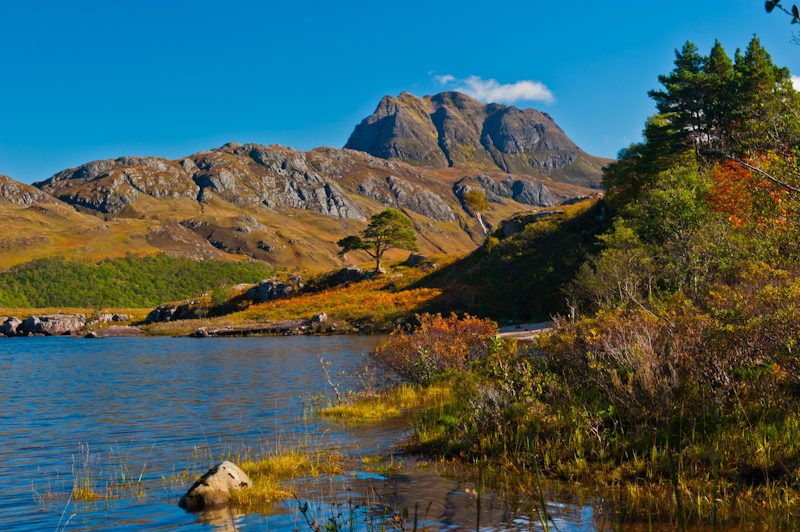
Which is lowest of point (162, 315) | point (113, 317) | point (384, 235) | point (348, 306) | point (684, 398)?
point (684, 398)

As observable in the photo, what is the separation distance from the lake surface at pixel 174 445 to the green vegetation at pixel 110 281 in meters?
114

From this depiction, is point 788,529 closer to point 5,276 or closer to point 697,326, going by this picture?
point 697,326

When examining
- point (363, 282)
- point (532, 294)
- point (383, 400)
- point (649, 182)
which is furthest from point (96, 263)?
point (383, 400)

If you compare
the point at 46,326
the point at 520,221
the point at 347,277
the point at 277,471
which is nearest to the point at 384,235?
the point at 347,277

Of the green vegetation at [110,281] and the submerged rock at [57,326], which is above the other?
the green vegetation at [110,281]

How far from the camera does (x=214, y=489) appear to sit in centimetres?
948

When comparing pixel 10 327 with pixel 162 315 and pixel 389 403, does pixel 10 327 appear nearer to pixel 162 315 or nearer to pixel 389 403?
pixel 162 315

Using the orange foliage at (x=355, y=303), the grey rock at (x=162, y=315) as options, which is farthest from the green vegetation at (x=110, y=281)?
the orange foliage at (x=355, y=303)

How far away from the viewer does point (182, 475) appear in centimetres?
1177

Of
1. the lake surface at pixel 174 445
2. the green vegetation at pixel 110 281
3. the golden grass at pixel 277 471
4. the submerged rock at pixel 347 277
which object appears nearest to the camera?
the lake surface at pixel 174 445

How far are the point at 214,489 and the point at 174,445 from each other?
6.57 m

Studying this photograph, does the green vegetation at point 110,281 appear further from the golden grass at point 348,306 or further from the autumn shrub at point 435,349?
the autumn shrub at point 435,349

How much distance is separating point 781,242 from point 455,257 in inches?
3299

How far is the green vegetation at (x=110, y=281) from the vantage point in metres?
137
